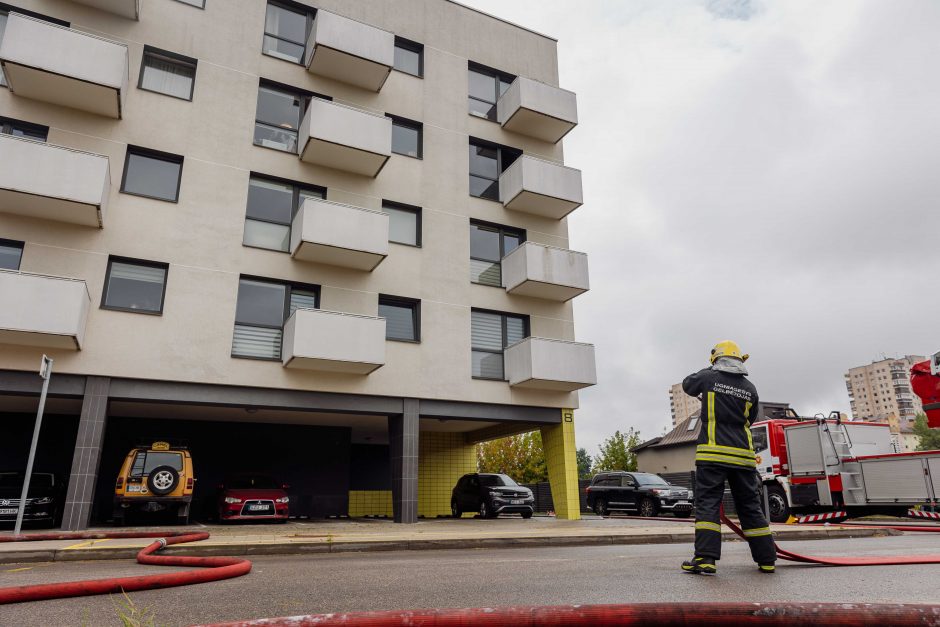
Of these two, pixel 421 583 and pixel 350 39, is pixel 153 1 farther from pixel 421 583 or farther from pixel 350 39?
pixel 421 583

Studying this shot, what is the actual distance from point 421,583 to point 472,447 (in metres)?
18.3

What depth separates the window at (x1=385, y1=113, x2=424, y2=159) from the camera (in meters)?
19.3

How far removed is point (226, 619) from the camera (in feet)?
13.4

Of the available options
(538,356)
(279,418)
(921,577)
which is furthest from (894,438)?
(279,418)

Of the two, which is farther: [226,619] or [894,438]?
[894,438]

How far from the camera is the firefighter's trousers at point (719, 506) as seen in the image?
5848 millimetres

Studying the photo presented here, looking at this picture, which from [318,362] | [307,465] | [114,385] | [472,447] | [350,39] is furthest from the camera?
[472,447]

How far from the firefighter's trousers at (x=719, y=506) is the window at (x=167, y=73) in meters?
15.6

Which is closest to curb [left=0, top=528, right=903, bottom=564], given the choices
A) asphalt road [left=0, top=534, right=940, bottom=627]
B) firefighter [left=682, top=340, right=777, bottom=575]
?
asphalt road [left=0, top=534, right=940, bottom=627]

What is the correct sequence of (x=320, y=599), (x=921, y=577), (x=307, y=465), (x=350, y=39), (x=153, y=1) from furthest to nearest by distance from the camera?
(x=307, y=465) < (x=350, y=39) < (x=153, y=1) < (x=921, y=577) < (x=320, y=599)

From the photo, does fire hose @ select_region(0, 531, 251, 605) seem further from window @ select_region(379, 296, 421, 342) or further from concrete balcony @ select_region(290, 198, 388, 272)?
window @ select_region(379, 296, 421, 342)

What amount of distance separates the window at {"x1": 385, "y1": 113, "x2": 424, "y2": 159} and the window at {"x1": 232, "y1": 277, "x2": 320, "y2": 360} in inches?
212

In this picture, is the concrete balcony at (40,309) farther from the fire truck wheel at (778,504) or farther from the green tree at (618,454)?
the green tree at (618,454)

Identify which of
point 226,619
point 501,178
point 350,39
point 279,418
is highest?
point 350,39
